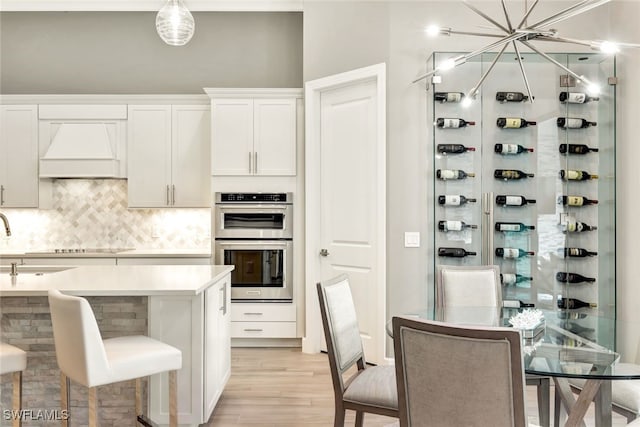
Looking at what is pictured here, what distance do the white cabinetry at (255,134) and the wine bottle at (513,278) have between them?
210 cm

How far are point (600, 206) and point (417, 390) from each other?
A: 326 centimetres

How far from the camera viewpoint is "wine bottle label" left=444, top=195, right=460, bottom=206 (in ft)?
13.2

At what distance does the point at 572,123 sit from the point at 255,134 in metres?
2.78

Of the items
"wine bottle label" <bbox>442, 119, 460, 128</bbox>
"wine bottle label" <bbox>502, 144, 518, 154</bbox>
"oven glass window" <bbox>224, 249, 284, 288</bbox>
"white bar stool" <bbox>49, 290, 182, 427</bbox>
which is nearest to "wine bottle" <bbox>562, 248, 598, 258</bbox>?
"wine bottle label" <bbox>502, 144, 518, 154</bbox>

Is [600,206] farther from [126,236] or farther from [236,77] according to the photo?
[126,236]

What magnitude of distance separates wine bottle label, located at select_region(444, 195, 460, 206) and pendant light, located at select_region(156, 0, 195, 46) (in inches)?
92.9

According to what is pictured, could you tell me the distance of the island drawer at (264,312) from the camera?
463 cm

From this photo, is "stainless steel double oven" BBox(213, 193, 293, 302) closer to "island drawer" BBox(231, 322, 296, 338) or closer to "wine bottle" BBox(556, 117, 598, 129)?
"island drawer" BBox(231, 322, 296, 338)

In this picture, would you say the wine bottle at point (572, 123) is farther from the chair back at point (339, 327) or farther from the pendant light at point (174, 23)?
the pendant light at point (174, 23)

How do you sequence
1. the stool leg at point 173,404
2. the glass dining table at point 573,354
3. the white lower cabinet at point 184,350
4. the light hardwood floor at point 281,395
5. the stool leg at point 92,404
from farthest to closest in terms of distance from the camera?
the light hardwood floor at point 281,395
the white lower cabinet at point 184,350
the stool leg at point 173,404
the stool leg at point 92,404
the glass dining table at point 573,354

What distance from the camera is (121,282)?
2660 mm

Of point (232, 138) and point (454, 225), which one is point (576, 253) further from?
point (232, 138)

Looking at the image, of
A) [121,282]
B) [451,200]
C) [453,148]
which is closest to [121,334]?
[121,282]

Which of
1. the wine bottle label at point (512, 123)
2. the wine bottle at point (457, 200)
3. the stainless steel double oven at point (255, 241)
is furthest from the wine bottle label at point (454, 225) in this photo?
the stainless steel double oven at point (255, 241)
